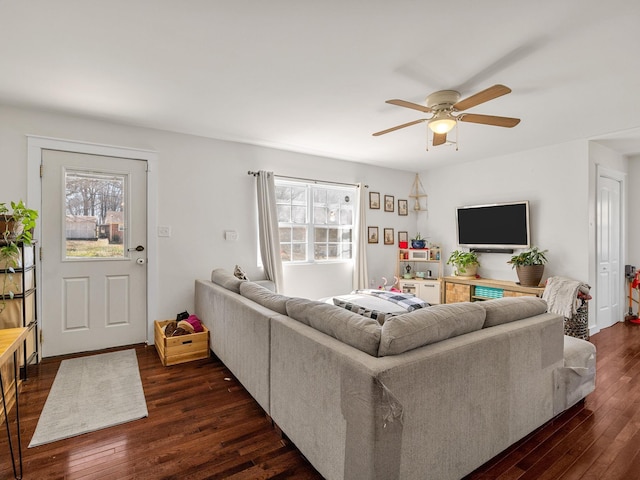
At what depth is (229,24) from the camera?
1.82m

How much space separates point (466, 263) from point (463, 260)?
0.06 m

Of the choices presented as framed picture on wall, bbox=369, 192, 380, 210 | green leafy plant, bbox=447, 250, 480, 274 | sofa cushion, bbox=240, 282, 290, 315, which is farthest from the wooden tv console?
sofa cushion, bbox=240, 282, 290, 315

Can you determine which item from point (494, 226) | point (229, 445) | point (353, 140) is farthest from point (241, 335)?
point (494, 226)

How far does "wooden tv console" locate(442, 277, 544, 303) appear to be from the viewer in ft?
13.2

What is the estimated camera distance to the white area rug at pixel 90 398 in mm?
2016

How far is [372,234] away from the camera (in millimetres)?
5215

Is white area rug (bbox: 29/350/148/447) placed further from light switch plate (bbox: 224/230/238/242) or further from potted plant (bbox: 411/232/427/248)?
potted plant (bbox: 411/232/427/248)

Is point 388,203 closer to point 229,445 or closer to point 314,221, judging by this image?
point 314,221

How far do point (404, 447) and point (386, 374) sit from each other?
1.14 ft

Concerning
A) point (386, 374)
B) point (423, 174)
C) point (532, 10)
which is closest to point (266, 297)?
point (386, 374)

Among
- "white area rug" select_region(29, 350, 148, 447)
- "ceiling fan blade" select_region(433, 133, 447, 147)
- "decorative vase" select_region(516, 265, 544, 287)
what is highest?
"ceiling fan blade" select_region(433, 133, 447, 147)

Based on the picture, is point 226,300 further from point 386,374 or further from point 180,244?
point 386,374

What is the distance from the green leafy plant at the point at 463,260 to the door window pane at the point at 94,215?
4.39 meters

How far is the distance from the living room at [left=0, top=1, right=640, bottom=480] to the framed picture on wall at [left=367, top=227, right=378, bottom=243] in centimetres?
11
